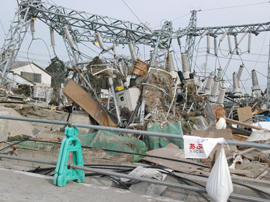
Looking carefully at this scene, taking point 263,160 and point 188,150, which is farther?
point 263,160

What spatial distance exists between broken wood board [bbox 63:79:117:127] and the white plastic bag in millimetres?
6663

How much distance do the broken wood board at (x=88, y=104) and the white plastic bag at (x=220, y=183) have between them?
6.66 metres

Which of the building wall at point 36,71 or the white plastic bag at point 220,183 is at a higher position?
the building wall at point 36,71

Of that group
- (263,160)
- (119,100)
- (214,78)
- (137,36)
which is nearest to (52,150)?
(119,100)

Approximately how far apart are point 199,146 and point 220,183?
44 centimetres

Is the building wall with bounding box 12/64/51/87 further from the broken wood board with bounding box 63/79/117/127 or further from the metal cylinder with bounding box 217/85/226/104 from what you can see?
the broken wood board with bounding box 63/79/117/127

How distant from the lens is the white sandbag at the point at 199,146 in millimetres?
2797

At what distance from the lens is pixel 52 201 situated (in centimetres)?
274

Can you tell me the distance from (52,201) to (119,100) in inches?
275

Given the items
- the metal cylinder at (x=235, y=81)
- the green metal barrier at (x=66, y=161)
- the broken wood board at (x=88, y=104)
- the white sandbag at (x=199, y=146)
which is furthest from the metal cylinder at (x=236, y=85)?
the green metal barrier at (x=66, y=161)

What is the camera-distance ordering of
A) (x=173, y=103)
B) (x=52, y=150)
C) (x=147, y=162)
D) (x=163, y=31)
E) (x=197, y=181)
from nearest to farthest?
(x=197, y=181) → (x=147, y=162) → (x=52, y=150) → (x=173, y=103) → (x=163, y=31)

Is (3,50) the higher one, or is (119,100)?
(3,50)

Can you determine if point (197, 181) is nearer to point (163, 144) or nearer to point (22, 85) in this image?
point (163, 144)

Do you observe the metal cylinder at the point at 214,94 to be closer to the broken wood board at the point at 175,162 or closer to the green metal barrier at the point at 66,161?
the broken wood board at the point at 175,162
